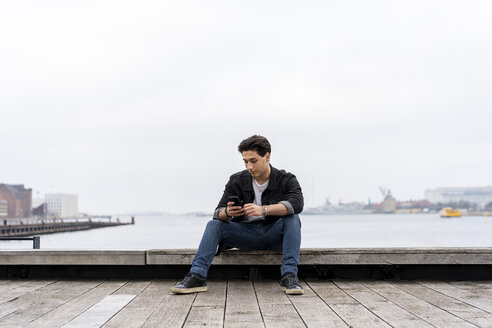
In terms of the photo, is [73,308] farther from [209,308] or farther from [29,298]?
[209,308]

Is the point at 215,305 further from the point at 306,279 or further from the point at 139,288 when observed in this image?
the point at 306,279

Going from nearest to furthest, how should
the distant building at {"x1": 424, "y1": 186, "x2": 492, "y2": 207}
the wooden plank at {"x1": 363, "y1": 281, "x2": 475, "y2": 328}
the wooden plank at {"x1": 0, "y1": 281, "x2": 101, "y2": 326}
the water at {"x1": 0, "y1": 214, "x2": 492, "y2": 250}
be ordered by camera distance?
the wooden plank at {"x1": 363, "y1": 281, "x2": 475, "y2": 328} → the wooden plank at {"x1": 0, "y1": 281, "x2": 101, "y2": 326} → the water at {"x1": 0, "y1": 214, "x2": 492, "y2": 250} → the distant building at {"x1": 424, "y1": 186, "x2": 492, "y2": 207}

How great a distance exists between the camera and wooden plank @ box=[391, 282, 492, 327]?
2207 mm

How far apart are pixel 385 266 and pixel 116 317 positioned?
206 centimetres

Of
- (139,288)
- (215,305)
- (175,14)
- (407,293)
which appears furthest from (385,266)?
(175,14)

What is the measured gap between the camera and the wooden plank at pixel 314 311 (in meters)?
2.18

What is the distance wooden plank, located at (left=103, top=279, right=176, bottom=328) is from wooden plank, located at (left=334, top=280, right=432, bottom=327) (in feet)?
3.73

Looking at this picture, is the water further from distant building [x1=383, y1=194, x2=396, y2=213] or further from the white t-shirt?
distant building [x1=383, y1=194, x2=396, y2=213]

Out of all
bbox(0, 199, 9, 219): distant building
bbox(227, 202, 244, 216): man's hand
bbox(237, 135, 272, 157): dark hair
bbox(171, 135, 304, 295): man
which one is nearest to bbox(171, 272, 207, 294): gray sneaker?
bbox(171, 135, 304, 295): man

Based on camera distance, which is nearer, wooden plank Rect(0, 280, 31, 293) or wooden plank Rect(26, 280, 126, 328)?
wooden plank Rect(26, 280, 126, 328)

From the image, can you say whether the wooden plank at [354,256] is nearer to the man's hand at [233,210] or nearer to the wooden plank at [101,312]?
the man's hand at [233,210]

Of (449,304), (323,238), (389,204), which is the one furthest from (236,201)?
(389,204)

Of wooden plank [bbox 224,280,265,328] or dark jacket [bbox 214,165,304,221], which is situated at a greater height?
dark jacket [bbox 214,165,304,221]

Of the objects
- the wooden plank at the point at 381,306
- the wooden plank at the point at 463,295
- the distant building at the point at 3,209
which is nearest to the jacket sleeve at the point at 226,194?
the wooden plank at the point at 381,306
